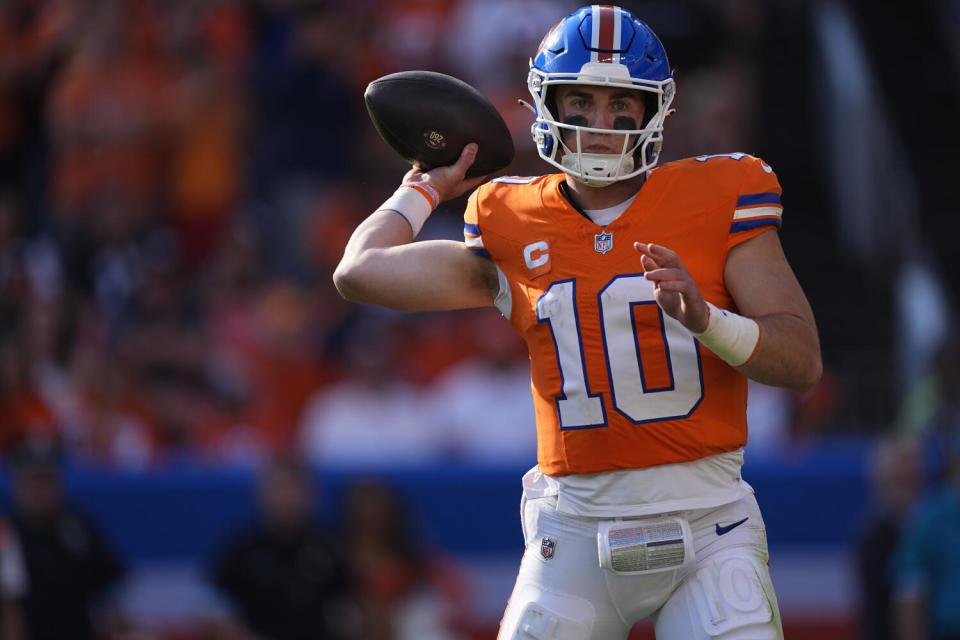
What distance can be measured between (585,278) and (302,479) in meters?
3.97

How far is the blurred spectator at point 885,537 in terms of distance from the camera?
7.30m

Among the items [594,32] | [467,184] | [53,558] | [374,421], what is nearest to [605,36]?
[594,32]

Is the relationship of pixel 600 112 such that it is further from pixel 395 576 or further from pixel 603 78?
pixel 395 576

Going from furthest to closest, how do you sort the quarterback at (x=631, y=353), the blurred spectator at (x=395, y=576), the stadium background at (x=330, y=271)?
the stadium background at (x=330, y=271) < the blurred spectator at (x=395, y=576) < the quarterback at (x=631, y=353)

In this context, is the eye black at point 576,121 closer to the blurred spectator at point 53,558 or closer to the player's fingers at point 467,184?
the player's fingers at point 467,184

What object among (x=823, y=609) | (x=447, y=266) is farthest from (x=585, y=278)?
(x=823, y=609)

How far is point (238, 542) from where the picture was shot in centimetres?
750

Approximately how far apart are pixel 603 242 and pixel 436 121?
1.96 ft

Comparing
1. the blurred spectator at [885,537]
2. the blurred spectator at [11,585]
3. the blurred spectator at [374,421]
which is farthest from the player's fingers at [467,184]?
the blurred spectator at [374,421]

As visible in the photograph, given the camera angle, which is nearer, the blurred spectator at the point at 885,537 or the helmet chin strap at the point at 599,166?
the helmet chin strap at the point at 599,166

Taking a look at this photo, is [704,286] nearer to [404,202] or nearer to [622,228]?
[622,228]

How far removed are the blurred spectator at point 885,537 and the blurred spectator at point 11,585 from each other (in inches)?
142

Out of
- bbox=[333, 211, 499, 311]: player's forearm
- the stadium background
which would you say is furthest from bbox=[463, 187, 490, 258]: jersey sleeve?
the stadium background

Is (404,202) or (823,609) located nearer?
(404,202)
